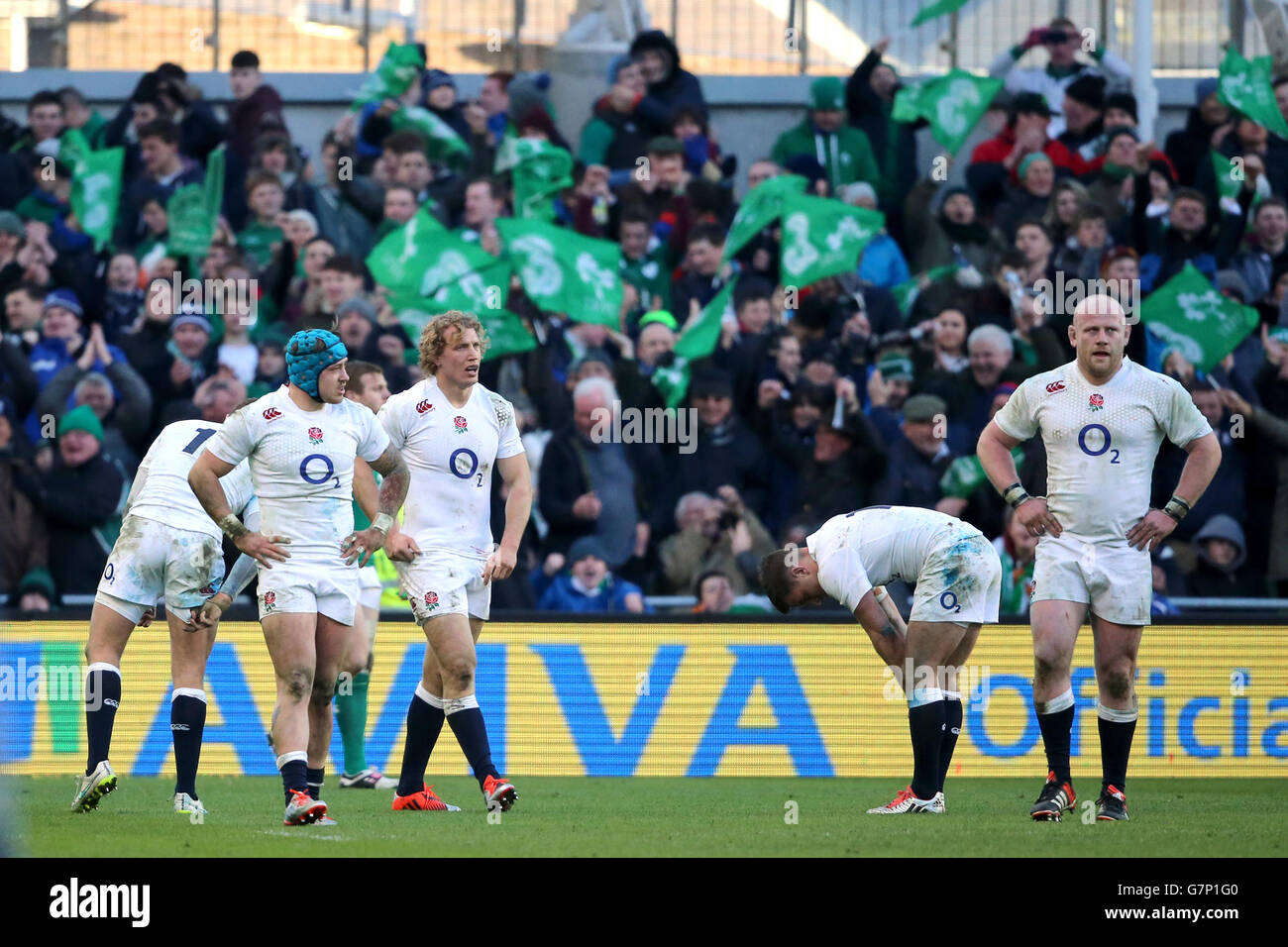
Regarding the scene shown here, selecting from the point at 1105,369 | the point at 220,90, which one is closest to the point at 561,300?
the point at 220,90

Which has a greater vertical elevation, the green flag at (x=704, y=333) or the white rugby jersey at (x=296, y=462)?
the green flag at (x=704, y=333)

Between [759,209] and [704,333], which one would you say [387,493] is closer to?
[704,333]

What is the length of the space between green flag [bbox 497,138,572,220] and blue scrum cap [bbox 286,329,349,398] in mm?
7221

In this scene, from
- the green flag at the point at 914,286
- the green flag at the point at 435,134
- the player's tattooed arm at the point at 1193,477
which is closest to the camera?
the player's tattooed arm at the point at 1193,477

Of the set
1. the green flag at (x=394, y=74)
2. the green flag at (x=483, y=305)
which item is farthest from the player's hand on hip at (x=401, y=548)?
the green flag at (x=394, y=74)

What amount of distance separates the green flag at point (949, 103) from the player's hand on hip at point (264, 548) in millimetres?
9165

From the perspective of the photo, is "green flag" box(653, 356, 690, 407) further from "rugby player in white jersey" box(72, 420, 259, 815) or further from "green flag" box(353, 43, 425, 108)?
"rugby player in white jersey" box(72, 420, 259, 815)

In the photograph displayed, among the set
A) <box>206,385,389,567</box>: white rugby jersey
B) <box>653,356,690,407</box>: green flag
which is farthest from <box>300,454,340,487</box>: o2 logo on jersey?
<box>653,356,690,407</box>: green flag

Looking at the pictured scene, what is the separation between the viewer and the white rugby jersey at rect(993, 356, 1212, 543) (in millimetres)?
9766

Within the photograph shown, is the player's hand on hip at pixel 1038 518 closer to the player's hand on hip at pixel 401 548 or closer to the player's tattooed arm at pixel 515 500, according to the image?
the player's tattooed arm at pixel 515 500

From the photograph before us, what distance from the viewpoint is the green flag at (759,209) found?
1573 cm

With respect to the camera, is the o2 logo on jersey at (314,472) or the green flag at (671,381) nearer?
the o2 logo on jersey at (314,472)

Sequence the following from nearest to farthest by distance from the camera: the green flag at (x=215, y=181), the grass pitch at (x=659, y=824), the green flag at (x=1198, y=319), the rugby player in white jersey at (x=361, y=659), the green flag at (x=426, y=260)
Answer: the grass pitch at (x=659, y=824) < the rugby player in white jersey at (x=361, y=659) < the green flag at (x=1198, y=319) < the green flag at (x=426, y=260) < the green flag at (x=215, y=181)

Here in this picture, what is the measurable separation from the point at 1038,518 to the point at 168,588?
4.67 meters
